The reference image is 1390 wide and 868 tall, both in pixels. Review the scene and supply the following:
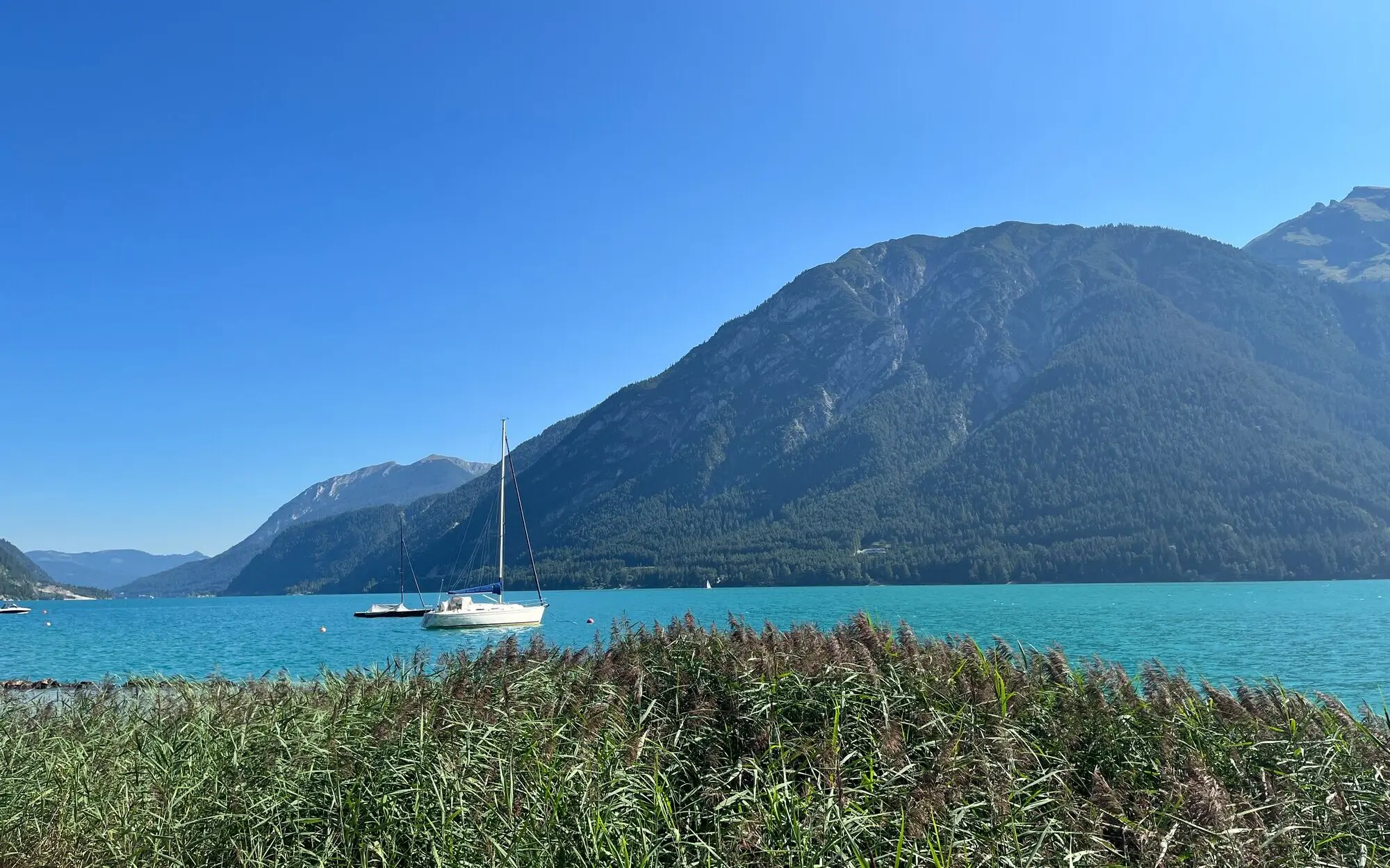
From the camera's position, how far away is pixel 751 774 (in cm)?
582

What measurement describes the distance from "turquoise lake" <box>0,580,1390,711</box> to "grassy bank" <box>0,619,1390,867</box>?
247 cm

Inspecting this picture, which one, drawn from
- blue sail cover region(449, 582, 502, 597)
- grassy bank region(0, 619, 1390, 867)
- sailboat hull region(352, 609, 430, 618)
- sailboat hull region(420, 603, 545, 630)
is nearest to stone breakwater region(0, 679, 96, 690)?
grassy bank region(0, 619, 1390, 867)

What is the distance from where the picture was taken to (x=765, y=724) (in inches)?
239

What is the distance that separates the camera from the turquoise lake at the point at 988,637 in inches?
1138

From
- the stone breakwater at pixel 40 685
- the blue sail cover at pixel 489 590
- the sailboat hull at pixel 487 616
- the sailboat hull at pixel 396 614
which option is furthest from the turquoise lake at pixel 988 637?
the blue sail cover at pixel 489 590

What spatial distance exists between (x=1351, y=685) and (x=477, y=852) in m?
27.7

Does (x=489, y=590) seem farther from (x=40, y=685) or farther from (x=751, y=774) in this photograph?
(x=751, y=774)

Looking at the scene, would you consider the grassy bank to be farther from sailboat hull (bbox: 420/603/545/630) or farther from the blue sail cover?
the blue sail cover

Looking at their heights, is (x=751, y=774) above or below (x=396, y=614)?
above

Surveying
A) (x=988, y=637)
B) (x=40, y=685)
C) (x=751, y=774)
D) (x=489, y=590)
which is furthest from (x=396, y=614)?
(x=751, y=774)

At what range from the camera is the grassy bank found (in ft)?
15.7

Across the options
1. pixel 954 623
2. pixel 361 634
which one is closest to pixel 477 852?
pixel 954 623

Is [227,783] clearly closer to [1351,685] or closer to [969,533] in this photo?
[1351,685]

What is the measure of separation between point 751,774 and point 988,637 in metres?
34.1
